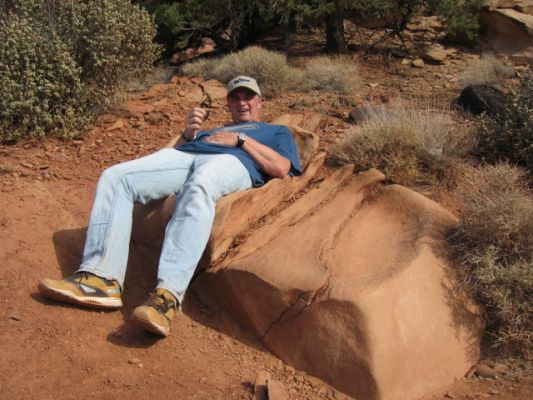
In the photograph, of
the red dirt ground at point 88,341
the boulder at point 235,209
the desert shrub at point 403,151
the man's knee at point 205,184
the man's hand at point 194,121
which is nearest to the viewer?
the red dirt ground at point 88,341

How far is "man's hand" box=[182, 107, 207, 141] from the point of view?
4215mm

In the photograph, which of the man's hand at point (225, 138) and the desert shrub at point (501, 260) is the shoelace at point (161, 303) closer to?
the man's hand at point (225, 138)

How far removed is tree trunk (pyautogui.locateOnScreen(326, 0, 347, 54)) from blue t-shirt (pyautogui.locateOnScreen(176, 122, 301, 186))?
609cm

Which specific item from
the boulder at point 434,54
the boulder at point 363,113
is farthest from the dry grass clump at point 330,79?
the boulder at point 434,54

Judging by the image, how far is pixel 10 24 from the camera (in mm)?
5719

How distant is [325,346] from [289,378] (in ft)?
0.89

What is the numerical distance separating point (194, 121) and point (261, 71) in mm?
3531

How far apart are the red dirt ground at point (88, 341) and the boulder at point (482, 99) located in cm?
364

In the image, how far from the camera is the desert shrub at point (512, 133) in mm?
5035

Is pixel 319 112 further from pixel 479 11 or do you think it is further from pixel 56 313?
pixel 479 11

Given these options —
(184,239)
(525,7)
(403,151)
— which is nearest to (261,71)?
(403,151)

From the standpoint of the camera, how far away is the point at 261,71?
7.55 m

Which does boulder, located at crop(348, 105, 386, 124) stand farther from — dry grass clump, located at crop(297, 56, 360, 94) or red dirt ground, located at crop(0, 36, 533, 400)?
red dirt ground, located at crop(0, 36, 533, 400)

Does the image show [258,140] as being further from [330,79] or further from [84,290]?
[330,79]
